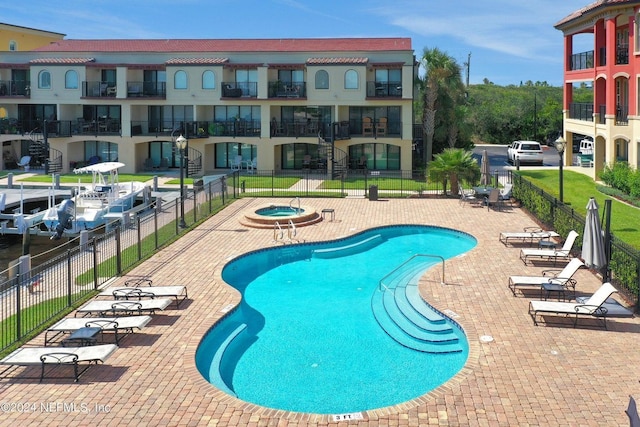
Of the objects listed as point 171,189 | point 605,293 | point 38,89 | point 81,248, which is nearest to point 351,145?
point 171,189

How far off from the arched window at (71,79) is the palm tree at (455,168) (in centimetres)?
2435

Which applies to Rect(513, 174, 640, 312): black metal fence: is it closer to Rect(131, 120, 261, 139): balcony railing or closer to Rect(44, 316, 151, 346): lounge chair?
Rect(44, 316, 151, 346): lounge chair

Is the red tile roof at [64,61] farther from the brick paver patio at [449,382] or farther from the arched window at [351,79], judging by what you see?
the brick paver patio at [449,382]

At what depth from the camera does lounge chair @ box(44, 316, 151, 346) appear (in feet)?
41.4

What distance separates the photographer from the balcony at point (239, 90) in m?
41.3

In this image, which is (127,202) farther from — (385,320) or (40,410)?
(40,410)

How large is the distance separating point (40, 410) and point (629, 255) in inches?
469

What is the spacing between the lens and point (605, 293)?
1359 cm

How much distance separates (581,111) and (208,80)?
877 inches

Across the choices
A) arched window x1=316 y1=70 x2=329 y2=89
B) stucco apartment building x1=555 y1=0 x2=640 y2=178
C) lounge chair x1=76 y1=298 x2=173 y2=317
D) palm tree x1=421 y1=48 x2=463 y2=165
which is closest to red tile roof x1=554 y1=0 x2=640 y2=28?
stucco apartment building x1=555 y1=0 x2=640 y2=178

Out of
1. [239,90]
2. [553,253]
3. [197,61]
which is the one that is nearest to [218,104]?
[239,90]

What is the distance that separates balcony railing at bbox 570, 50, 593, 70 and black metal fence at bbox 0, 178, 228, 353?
2603cm

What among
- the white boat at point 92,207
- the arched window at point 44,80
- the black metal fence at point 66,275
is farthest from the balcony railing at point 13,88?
→ the black metal fence at point 66,275

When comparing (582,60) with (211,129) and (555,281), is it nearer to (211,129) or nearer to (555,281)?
(211,129)
